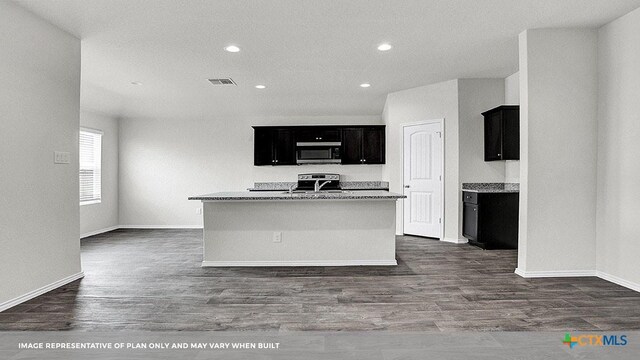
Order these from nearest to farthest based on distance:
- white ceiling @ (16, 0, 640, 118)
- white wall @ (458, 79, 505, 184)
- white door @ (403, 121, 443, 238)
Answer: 1. white ceiling @ (16, 0, 640, 118)
2. white wall @ (458, 79, 505, 184)
3. white door @ (403, 121, 443, 238)

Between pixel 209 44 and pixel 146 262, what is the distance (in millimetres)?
2768

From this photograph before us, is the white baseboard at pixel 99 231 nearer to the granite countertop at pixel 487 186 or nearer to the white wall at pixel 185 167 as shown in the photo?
the white wall at pixel 185 167

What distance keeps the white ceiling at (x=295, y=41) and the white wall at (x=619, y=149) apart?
0.91 ft

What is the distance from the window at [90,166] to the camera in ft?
21.1

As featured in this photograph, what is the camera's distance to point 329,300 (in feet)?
9.70

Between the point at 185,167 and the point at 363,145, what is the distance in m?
3.87

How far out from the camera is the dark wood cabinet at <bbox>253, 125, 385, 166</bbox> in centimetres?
716

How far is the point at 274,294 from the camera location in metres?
3.12

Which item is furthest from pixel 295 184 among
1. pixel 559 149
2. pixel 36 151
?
pixel 559 149

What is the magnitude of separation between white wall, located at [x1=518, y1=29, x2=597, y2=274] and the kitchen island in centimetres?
152

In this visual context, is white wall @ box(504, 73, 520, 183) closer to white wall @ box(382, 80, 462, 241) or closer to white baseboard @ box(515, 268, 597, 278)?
white wall @ box(382, 80, 462, 241)

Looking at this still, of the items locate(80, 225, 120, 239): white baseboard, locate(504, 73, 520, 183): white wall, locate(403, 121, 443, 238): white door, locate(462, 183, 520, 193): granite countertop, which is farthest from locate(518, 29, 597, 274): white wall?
locate(80, 225, 120, 239): white baseboard

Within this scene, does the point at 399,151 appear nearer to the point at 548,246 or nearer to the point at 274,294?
the point at 548,246

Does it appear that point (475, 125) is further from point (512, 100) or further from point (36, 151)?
point (36, 151)
